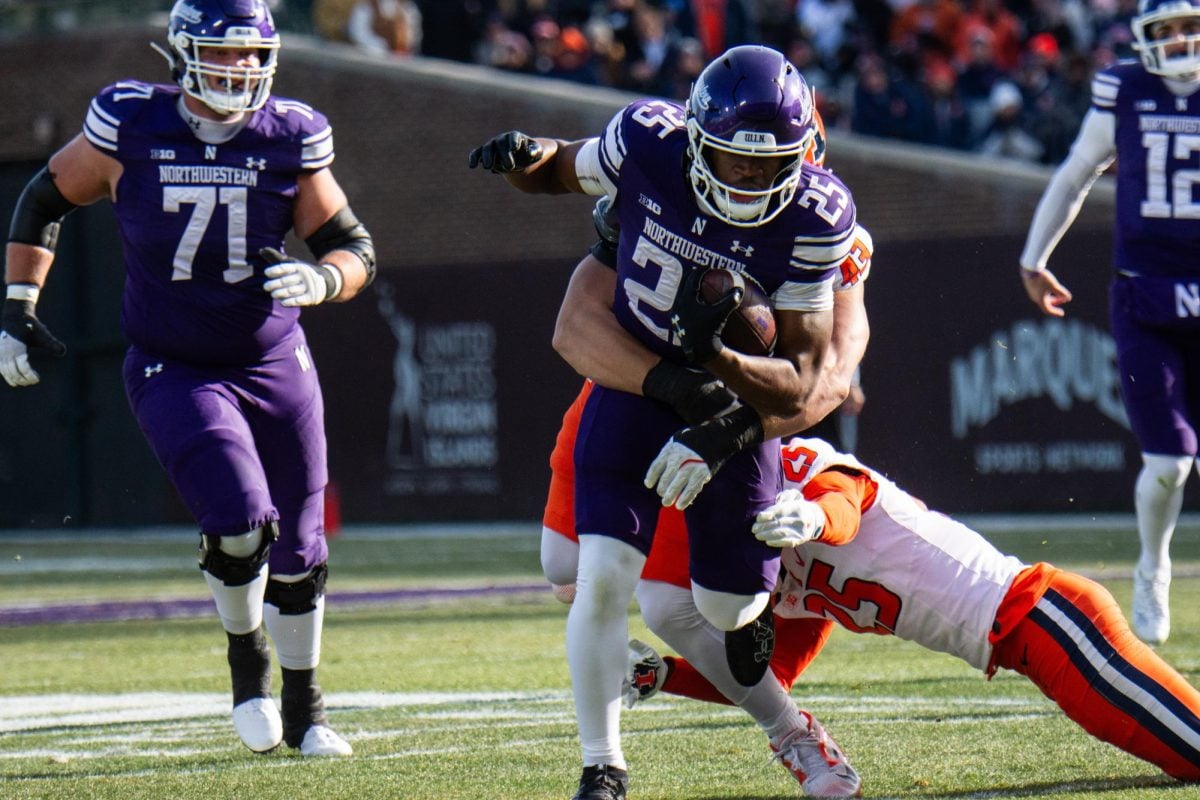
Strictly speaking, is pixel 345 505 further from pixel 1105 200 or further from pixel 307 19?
pixel 1105 200

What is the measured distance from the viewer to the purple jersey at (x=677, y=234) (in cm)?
388

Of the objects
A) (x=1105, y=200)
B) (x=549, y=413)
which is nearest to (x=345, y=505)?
(x=549, y=413)

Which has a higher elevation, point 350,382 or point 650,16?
point 650,16

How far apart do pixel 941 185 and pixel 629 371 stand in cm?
1175

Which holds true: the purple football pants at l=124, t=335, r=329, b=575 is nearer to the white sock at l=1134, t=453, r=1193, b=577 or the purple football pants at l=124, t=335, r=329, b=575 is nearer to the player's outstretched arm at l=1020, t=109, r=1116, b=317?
the player's outstretched arm at l=1020, t=109, r=1116, b=317

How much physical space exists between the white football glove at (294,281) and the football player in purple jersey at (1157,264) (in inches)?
98.3

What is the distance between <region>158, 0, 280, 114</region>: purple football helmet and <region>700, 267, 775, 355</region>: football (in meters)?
1.69

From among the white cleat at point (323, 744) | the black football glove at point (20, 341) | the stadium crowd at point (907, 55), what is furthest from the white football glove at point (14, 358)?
the stadium crowd at point (907, 55)

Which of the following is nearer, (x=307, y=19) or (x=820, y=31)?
(x=820, y=31)

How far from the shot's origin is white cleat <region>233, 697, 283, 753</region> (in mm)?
4633

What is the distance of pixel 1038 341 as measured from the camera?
1420 centimetres

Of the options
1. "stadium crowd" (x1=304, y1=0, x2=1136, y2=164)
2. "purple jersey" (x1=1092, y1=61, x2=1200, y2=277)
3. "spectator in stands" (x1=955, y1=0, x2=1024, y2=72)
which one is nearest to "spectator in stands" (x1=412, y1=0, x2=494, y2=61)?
"stadium crowd" (x1=304, y1=0, x2=1136, y2=164)

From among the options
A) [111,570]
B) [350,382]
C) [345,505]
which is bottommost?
[345,505]

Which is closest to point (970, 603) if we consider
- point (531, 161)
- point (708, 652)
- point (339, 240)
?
point (708, 652)
